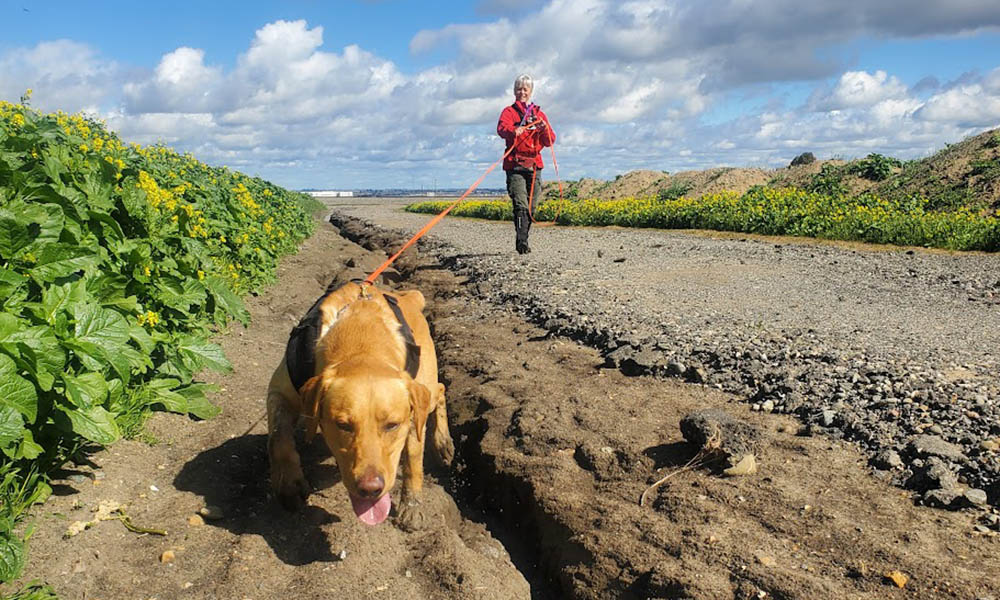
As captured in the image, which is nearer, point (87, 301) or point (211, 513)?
point (87, 301)

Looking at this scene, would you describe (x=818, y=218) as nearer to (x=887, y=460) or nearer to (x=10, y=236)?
(x=887, y=460)

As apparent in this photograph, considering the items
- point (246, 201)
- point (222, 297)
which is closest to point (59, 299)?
point (222, 297)

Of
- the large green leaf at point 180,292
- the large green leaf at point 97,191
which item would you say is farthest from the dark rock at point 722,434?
the large green leaf at point 97,191

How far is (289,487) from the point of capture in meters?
3.96

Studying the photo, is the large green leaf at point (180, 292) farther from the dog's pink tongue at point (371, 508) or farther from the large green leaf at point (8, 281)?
the dog's pink tongue at point (371, 508)

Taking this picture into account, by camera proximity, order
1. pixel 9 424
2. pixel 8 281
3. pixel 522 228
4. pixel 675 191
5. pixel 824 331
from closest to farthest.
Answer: pixel 9 424, pixel 8 281, pixel 824 331, pixel 522 228, pixel 675 191

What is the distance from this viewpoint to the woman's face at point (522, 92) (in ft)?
40.2

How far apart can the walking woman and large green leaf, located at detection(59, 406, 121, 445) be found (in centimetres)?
957

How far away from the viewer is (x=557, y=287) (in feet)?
32.3

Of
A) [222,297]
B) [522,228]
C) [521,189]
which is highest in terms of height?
[521,189]

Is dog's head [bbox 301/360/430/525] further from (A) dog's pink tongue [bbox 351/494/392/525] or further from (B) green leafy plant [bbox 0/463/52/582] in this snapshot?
(B) green leafy plant [bbox 0/463/52/582]

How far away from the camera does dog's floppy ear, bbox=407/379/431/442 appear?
3.52 metres

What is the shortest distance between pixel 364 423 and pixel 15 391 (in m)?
1.35

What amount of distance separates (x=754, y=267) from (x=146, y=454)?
9917 millimetres
